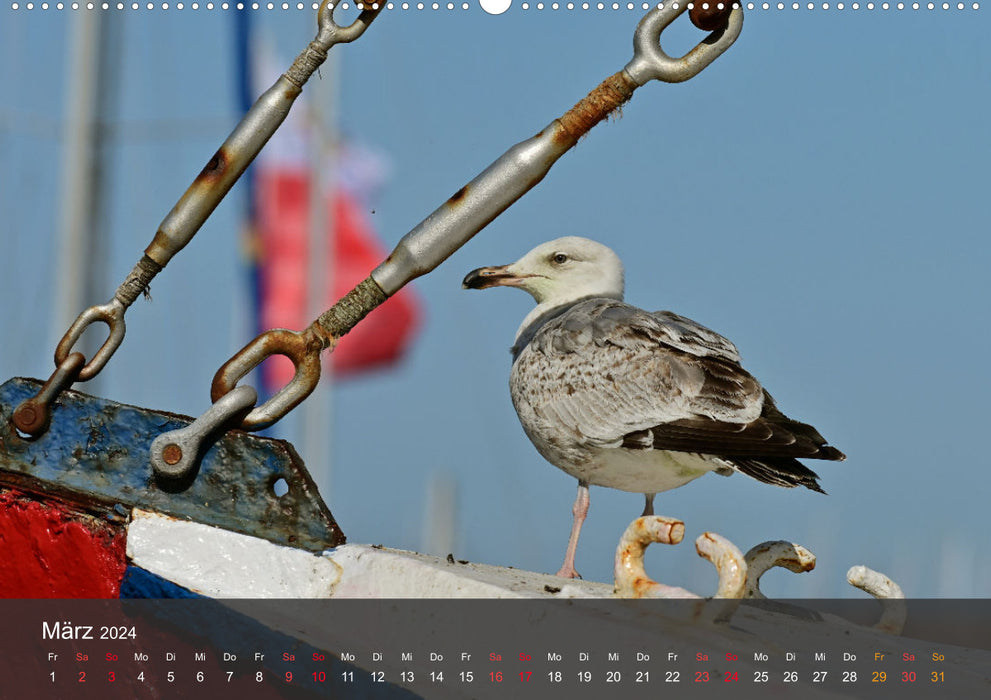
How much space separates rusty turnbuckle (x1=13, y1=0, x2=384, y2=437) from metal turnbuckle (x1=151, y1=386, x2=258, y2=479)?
1.18ft

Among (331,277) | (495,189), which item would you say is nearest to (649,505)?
(495,189)

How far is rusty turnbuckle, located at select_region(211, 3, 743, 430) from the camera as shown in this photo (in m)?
3.29

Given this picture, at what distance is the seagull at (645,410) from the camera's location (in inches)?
192

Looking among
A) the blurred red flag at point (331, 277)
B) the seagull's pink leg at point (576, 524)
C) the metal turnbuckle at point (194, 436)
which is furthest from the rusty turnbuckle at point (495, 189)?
the blurred red flag at point (331, 277)

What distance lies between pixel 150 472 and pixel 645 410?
2.16m

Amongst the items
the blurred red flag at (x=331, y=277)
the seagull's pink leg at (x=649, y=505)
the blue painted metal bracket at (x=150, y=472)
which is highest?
the blurred red flag at (x=331, y=277)

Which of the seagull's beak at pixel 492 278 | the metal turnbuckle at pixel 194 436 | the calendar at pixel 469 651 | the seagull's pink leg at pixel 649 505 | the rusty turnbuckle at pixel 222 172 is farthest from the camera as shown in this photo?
the seagull's beak at pixel 492 278

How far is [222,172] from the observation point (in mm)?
3586

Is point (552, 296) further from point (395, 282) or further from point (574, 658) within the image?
point (574, 658)

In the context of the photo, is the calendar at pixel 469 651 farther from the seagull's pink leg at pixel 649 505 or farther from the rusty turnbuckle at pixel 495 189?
the seagull's pink leg at pixel 649 505

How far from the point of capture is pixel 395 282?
3.40m

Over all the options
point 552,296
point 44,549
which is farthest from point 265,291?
point 44,549

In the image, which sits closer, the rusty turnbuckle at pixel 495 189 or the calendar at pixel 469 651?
the calendar at pixel 469 651

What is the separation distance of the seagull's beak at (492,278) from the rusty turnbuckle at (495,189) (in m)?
Result: 2.77
